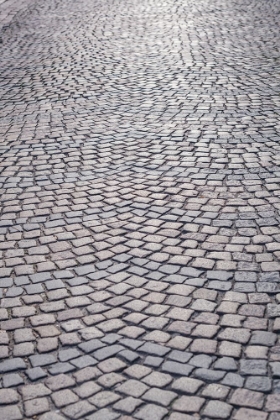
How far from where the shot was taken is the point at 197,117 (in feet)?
25.7

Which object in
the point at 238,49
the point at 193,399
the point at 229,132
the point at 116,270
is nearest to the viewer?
the point at 193,399

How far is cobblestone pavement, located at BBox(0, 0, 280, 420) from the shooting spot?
3.61 m

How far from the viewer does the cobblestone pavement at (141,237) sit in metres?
3.61

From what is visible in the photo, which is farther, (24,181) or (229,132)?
(229,132)

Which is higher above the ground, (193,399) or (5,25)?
(5,25)

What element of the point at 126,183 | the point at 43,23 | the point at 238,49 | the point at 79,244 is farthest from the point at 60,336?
the point at 43,23

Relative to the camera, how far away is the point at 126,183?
6176 mm

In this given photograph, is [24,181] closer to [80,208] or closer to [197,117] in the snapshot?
[80,208]

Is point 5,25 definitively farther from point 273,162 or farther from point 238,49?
point 273,162

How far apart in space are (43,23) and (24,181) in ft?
28.0

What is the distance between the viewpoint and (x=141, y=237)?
5199mm

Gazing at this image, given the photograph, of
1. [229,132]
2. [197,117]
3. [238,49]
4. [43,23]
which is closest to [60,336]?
[229,132]

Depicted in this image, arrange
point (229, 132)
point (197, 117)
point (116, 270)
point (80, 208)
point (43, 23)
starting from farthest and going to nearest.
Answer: point (43, 23)
point (197, 117)
point (229, 132)
point (80, 208)
point (116, 270)

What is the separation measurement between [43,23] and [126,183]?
8940mm
